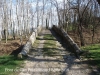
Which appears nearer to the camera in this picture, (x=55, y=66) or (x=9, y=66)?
(x=9, y=66)

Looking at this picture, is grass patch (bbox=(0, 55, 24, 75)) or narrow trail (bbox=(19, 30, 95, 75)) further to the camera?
narrow trail (bbox=(19, 30, 95, 75))

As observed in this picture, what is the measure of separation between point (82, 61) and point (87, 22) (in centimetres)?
3169

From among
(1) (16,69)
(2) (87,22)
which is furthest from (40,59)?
(2) (87,22)

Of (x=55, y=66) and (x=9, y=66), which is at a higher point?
(x=9, y=66)

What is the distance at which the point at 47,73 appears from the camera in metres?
9.65

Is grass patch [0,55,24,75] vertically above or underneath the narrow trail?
above

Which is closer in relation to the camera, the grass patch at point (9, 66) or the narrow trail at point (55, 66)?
the grass patch at point (9, 66)

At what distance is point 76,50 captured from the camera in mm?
13844

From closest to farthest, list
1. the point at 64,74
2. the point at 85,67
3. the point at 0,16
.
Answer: the point at 64,74, the point at 85,67, the point at 0,16

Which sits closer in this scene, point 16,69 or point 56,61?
point 16,69

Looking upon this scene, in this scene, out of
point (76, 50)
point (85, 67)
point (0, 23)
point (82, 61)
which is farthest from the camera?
point (0, 23)

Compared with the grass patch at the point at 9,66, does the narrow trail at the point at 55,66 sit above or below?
below

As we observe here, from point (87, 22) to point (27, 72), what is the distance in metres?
34.4

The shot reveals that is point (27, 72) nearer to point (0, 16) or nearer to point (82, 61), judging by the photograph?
point (82, 61)
